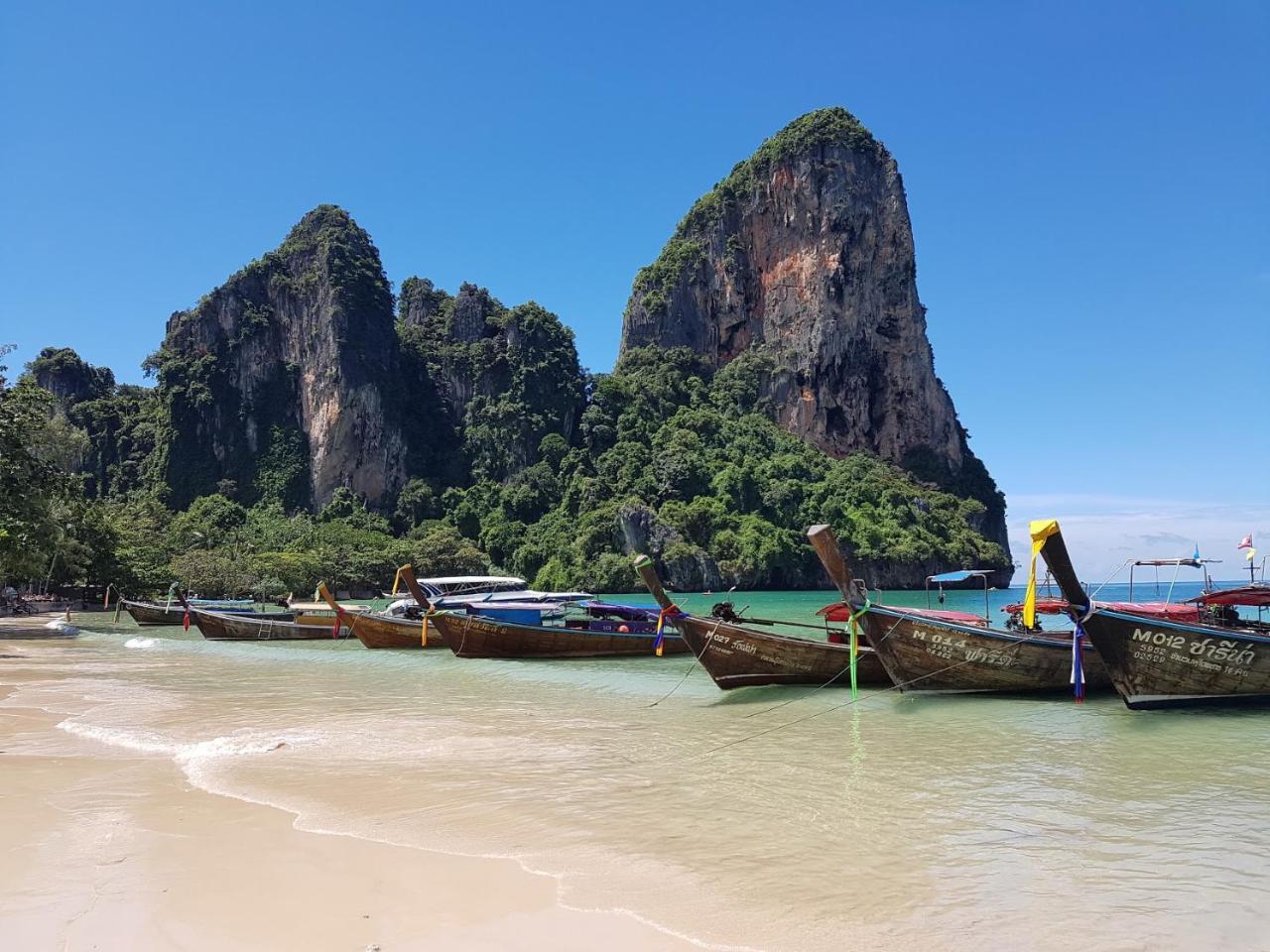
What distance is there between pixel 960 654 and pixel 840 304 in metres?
78.1

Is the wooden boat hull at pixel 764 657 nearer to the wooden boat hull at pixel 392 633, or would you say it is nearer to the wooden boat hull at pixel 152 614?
the wooden boat hull at pixel 392 633

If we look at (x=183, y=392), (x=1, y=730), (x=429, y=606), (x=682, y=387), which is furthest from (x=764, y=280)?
(x=1, y=730)

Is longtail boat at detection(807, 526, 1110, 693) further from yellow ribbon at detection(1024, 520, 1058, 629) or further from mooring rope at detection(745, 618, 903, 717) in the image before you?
yellow ribbon at detection(1024, 520, 1058, 629)

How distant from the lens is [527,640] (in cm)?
1955

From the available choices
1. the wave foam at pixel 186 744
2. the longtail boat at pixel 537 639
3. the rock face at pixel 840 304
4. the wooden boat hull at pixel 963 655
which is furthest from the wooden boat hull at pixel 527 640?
the rock face at pixel 840 304

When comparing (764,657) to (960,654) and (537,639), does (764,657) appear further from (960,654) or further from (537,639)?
(537,639)

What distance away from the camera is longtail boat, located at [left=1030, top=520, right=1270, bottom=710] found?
10641 millimetres

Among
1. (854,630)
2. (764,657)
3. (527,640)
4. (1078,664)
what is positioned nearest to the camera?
(854,630)

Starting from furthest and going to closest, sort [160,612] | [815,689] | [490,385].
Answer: [490,385] < [160,612] < [815,689]

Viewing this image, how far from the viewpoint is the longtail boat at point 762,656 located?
12.7 m

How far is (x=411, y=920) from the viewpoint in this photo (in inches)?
169

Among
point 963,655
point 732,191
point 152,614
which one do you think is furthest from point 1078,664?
point 732,191

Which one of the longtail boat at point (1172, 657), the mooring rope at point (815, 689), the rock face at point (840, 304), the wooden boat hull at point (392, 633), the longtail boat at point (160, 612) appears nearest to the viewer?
the longtail boat at point (1172, 657)

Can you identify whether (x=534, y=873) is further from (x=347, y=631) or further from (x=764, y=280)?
(x=764, y=280)
